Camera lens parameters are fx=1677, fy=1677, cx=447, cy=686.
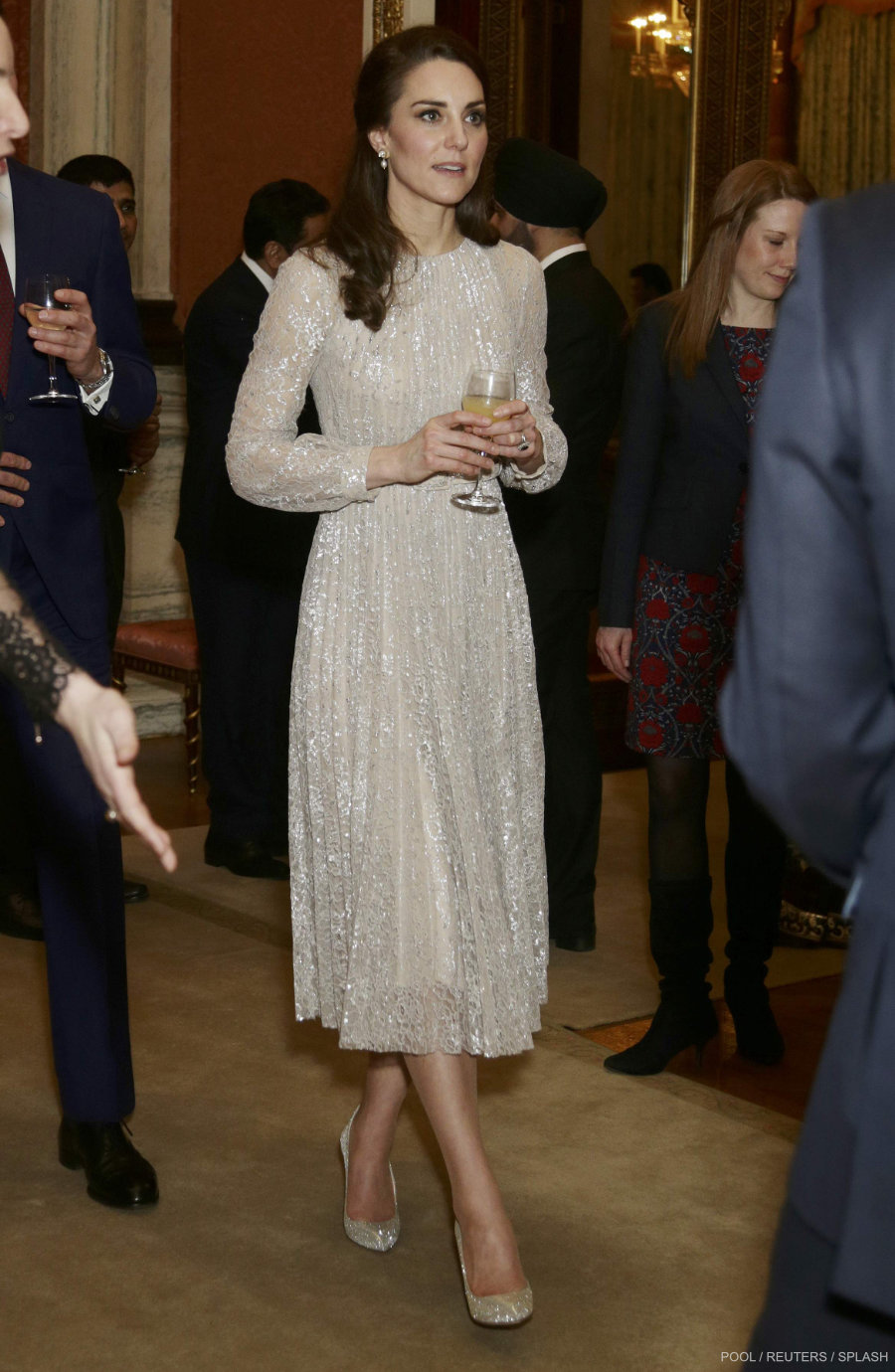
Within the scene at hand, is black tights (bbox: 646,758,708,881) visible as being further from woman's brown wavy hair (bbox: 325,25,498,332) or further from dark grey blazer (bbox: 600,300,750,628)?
woman's brown wavy hair (bbox: 325,25,498,332)

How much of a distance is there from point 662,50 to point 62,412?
800 cm

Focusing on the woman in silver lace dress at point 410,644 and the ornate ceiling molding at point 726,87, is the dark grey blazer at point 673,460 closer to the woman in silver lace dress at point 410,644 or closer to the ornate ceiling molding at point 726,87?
the woman in silver lace dress at point 410,644

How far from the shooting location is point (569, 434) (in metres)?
4.37

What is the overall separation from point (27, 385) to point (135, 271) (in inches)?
178

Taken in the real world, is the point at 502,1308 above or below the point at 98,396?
below

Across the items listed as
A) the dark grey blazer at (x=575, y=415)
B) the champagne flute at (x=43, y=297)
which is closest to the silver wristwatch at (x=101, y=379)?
the champagne flute at (x=43, y=297)

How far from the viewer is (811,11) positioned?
10164 millimetres

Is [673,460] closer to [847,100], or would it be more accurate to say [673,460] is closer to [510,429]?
[510,429]

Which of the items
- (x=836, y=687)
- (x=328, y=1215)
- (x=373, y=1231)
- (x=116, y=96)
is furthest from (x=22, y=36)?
(x=836, y=687)

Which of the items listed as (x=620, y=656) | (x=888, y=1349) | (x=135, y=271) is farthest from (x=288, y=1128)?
(x=135, y=271)

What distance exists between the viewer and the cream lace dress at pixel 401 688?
251cm

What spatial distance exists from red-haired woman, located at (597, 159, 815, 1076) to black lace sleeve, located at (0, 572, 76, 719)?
2.04m

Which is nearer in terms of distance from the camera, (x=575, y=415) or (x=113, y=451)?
(x=113, y=451)

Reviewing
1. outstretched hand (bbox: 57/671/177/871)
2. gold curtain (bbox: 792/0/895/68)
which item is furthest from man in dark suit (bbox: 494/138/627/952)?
gold curtain (bbox: 792/0/895/68)
